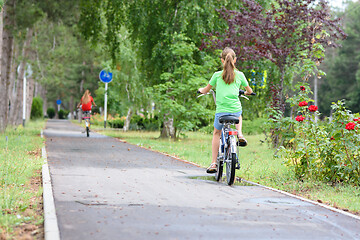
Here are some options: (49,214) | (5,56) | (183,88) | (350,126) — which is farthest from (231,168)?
(5,56)

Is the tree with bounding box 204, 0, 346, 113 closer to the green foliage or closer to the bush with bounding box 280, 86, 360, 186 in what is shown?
the green foliage

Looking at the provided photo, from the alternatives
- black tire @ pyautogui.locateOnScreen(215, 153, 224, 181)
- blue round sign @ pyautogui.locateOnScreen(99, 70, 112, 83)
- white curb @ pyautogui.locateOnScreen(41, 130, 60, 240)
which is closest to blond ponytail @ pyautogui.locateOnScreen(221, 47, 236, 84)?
black tire @ pyautogui.locateOnScreen(215, 153, 224, 181)

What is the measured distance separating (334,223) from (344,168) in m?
3.09

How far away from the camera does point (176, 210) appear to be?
644 centimetres

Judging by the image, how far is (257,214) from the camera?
21.0 ft

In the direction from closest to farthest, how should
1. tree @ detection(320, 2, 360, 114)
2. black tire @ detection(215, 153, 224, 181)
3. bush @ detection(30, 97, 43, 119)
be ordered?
black tire @ detection(215, 153, 224, 181) → bush @ detection(30, 97, 43, 119) → tree @ detection(320, 2, 360, 114)

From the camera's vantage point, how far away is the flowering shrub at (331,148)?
8.97 meters

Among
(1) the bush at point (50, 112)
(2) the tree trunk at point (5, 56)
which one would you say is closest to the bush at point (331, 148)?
(2) the tree trunk at point (5, 56)

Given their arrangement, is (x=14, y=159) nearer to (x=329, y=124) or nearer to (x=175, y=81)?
(x=329, y=124)

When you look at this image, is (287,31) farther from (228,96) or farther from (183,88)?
(228,96)

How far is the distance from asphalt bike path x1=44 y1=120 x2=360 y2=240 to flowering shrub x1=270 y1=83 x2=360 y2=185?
51.1 inches

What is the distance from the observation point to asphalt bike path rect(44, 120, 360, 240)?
5.36 meters

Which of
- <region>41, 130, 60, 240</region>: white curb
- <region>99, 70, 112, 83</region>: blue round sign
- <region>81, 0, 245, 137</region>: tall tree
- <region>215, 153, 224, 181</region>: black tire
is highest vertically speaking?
<region>81, 0, 245, 137</region>: tall tree

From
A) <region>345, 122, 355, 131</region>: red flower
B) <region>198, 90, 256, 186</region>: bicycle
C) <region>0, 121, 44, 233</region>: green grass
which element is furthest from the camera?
<region>198, 90, 256, 186</region>: bicycle
